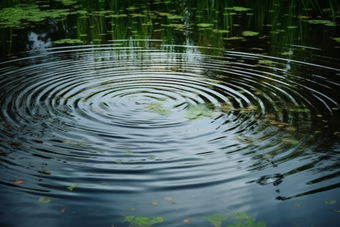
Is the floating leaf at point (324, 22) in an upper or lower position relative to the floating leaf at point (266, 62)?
upper

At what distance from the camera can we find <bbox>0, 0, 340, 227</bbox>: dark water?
3469 millimetres

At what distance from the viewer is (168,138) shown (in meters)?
4.74

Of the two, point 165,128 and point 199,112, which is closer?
point 165,128

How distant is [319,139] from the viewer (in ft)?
15.4

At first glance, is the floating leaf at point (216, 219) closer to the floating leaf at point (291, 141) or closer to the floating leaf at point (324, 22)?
the floating leaf at point (291, 141)

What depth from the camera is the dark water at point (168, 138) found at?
3.47 m

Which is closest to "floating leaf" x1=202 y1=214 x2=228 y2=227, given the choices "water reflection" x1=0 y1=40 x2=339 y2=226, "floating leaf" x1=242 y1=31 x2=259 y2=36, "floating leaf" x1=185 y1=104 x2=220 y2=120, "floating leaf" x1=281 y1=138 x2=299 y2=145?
"water reflection" x1=0 y1=40 x2=339 y2=226

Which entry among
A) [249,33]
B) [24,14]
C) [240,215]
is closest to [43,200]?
[240,215]

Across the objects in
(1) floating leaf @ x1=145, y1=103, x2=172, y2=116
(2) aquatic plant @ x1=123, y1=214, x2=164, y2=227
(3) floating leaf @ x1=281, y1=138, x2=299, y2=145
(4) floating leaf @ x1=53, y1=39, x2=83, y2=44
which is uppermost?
(4) floating leaf @ x1=53, y1=39, x2=83, y2=44

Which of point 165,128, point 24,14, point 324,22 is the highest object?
point 24,14

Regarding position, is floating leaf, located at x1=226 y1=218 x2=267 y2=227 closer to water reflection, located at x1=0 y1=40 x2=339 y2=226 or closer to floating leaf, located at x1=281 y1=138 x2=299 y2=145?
water reflection, located at x1=0 y1=40 x2=339 y2=226

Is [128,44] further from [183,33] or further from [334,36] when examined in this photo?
[334,36]

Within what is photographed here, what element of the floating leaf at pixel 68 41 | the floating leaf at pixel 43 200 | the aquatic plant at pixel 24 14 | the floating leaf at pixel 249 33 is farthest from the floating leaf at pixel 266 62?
the aquatic plant at pixel 24 14

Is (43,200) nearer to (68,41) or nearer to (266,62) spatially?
(266,62)
